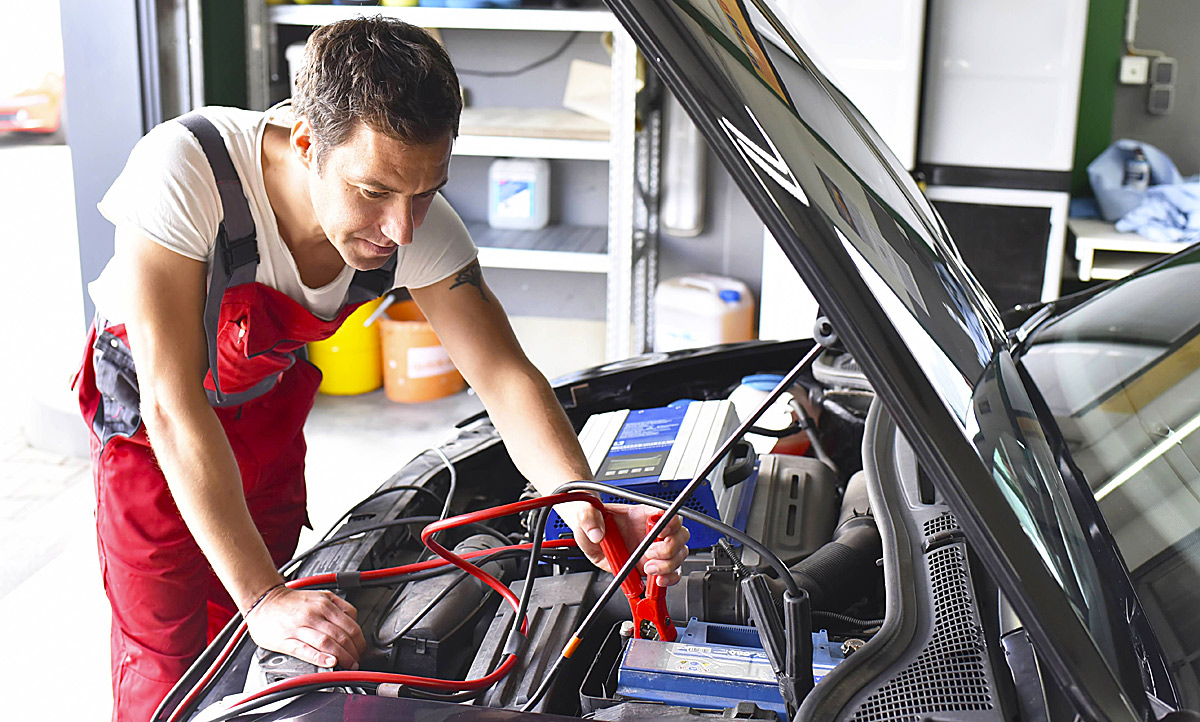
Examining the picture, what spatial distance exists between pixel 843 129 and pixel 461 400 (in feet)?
11.2

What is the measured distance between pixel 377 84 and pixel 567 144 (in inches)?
101

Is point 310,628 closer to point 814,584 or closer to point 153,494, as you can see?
point 814,584

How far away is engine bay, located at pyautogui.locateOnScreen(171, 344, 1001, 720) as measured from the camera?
1027 millimetres

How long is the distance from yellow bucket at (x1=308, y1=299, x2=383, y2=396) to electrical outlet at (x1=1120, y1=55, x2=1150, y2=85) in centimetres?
297

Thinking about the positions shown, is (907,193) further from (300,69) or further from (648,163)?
(648,163)

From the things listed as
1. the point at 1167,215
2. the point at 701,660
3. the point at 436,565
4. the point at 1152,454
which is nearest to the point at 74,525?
the point at 436,565

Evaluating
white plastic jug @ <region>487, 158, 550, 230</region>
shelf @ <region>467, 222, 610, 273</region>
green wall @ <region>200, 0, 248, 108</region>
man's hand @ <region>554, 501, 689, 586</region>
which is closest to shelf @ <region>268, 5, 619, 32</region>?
green wall @ <region>200, 0, 248, 108</region>

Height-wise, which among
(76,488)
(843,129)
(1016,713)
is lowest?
(76,488)

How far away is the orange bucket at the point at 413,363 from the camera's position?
4262 millimetres

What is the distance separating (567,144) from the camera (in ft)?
12.5

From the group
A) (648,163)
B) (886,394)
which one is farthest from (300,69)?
(648,163)

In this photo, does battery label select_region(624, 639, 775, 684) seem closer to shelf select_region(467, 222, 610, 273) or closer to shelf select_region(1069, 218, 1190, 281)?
shelf select_region(1069, 218, 1190, 281)

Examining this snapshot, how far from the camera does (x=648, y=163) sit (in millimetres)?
4277

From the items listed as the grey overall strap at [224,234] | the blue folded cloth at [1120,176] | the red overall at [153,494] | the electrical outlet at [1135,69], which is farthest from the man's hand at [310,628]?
the electrical outlet at [1135,69]
